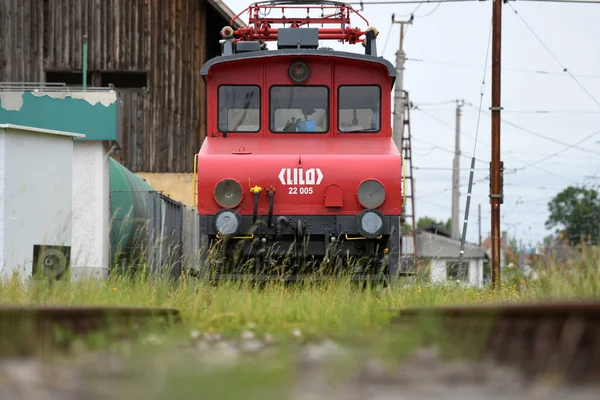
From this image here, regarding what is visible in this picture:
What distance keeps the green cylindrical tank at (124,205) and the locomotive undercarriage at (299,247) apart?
530 centimetres

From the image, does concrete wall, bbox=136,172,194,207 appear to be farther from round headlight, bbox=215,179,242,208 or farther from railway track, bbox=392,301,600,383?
railway track, bbox=392,301,600,383

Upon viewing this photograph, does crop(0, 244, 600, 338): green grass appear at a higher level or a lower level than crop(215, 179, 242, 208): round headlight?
lower

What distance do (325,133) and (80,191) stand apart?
4668mm

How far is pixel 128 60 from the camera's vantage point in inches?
1012

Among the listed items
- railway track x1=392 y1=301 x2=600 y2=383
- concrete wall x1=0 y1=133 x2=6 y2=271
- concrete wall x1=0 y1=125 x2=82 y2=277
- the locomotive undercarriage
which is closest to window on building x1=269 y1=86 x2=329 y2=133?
the locomotive undercarriage

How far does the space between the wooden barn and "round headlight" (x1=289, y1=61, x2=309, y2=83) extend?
1297cm

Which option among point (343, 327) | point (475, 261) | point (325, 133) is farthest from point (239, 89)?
point (475, 261)

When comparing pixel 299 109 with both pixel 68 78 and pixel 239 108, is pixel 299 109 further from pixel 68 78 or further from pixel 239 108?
pixel 68 78

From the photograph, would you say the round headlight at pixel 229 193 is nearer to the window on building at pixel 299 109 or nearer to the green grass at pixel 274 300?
the window on building at pixel 299 109

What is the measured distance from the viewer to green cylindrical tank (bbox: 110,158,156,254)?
16.8 metres

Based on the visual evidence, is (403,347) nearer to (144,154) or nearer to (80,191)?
(80,191)

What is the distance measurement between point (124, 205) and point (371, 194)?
22.7ft

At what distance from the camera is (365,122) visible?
13102 millimetres

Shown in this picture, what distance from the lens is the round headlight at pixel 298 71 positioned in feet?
42.4
